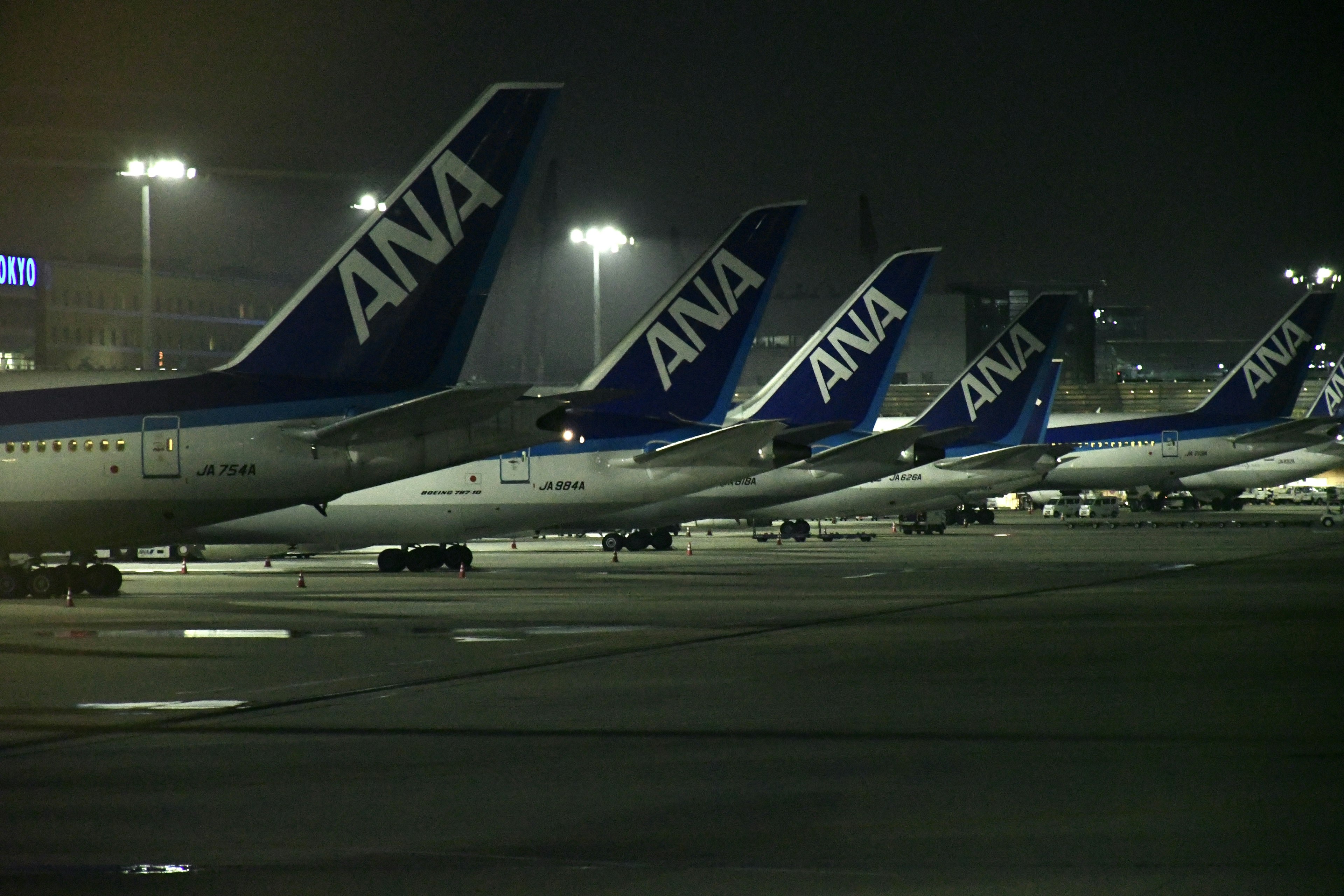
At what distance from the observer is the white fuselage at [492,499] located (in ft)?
119

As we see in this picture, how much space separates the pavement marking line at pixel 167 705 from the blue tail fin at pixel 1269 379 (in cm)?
7016

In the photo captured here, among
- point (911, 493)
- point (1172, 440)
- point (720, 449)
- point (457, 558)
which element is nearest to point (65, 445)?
point (457, 558)

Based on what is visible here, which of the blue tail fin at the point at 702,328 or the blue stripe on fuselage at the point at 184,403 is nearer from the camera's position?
the blue stripe on fuselage at the point at 184,403

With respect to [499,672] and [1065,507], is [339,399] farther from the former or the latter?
[1065,507]

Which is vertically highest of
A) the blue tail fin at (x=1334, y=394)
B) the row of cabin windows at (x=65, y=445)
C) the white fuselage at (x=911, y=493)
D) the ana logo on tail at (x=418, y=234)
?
the blue tail fin at (x=1334, y=394)

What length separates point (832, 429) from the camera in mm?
38375

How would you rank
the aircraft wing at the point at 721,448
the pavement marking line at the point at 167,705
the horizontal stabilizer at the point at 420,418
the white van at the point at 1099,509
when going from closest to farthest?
the pavement marking line at the point at 167,705 < the horizontal stabilizer at the point at 420,418 < the aircraft wing at the point at 721,448 < the white van at the point at 1099,509

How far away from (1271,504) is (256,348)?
286ft

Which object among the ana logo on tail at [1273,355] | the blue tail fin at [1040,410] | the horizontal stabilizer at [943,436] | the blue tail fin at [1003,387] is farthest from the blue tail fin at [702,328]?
the ana logo on tail at [1273,355]

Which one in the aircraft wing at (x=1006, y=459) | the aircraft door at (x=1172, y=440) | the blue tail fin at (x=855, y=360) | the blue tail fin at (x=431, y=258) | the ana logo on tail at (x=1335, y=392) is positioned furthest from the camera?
the ana logo on tail at (x=1335, y=392)

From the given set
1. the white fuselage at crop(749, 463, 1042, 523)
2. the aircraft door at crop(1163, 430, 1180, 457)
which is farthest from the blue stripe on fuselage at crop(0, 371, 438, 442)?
the aircraft door at crop(1163, 430, 1180, 457)

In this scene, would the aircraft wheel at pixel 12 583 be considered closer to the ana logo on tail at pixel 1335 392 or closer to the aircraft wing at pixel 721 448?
the aircraft wing at pixel 721 448

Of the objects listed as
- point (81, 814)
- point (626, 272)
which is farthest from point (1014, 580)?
point (626, 272)

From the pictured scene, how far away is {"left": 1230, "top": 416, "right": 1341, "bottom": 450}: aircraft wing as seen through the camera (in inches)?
2997
